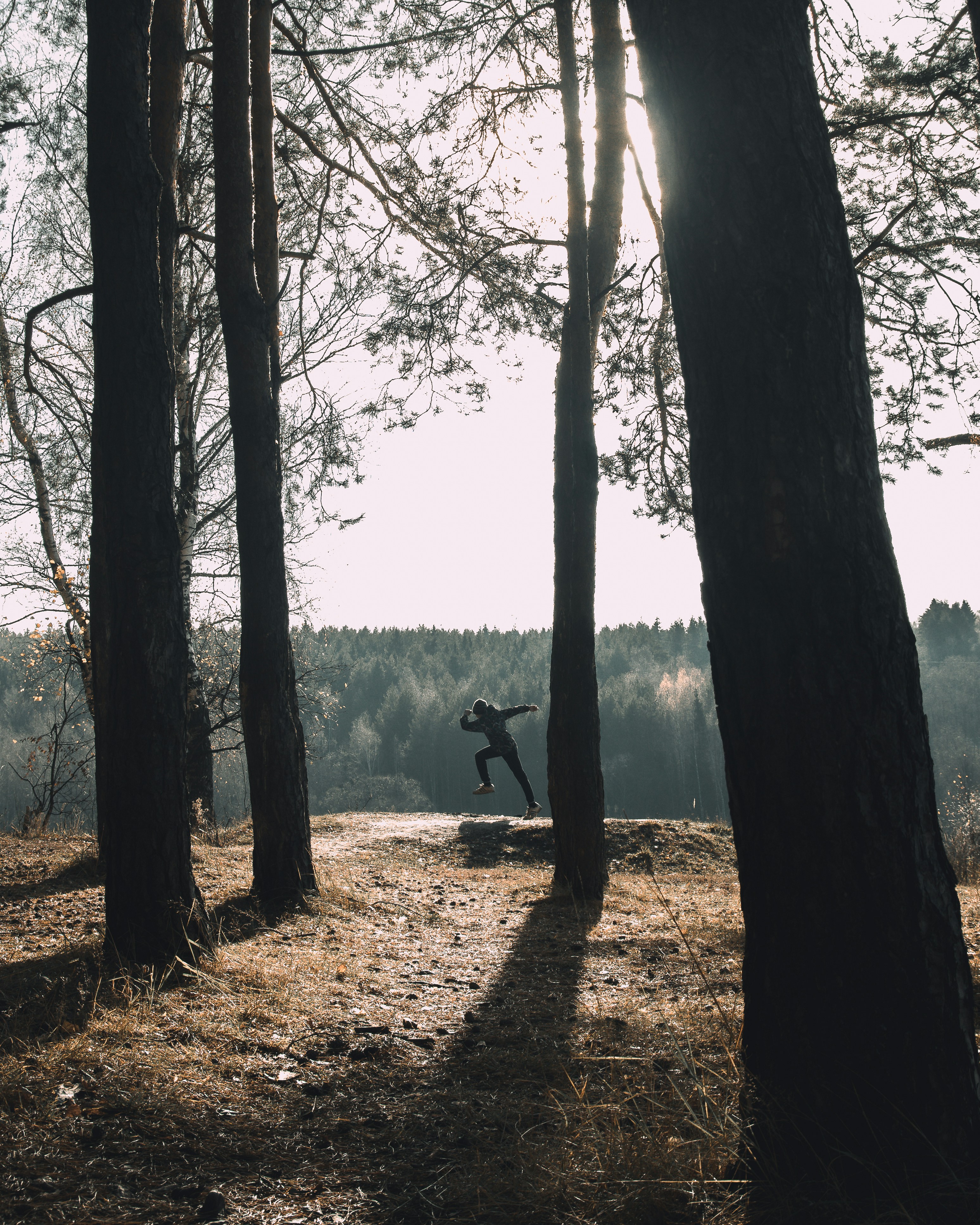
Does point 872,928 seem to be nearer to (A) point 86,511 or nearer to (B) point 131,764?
(B) point 131,764

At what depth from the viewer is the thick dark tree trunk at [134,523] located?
361 cm

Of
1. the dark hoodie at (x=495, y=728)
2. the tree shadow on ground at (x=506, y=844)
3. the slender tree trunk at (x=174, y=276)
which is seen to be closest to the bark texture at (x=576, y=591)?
the tree shadow on ground at (x=506, y=844)

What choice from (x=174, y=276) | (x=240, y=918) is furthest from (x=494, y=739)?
(x=174, y=276)

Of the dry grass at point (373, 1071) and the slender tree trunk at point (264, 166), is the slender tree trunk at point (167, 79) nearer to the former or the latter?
the slender tree trunk at point (264, 166)

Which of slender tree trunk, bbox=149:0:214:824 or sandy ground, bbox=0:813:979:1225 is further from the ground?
slender tree trunk, bbox=149:0:214:824

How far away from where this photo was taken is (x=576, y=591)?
660 centimetres

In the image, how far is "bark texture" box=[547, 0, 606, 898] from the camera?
641 cm

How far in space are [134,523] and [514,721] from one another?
58.3 meters

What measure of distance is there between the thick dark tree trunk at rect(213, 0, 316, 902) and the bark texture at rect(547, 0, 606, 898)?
7.09 feet

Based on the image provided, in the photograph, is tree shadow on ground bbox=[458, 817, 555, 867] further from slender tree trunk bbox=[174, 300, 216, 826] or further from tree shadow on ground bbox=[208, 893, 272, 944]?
tree shadow on ground bbox=[208, 893, 272, 944]

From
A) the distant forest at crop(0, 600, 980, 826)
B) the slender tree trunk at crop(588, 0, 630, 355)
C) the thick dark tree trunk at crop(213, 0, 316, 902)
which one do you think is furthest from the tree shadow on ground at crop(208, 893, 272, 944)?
the distant forest at crop(0, 600, 980, 826)

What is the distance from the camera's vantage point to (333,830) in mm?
10523

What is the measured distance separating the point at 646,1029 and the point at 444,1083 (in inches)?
34.4

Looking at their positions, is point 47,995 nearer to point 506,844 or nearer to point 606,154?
point 506,844
